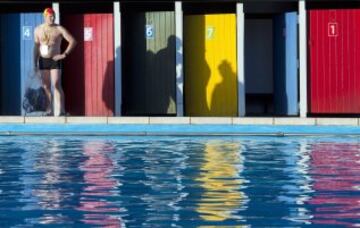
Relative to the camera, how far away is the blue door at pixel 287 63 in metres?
14.1

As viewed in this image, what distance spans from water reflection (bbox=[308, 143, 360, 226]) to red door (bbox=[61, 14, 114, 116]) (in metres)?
5.02

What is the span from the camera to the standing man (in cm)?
1339

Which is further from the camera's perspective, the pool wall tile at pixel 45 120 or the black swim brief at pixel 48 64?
the black swim brief at pixel 48 64

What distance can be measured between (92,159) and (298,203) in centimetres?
348

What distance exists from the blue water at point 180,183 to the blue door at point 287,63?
3.25 metres

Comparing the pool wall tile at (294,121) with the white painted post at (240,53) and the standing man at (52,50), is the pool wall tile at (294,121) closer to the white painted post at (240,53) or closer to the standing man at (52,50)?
the white painted post at (240,53)

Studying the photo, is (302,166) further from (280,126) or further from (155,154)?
(280,126)

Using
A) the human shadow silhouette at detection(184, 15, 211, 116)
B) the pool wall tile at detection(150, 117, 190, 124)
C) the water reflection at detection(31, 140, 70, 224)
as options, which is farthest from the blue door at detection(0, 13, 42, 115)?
the water reflection at detection(31, 140, 70, 224)

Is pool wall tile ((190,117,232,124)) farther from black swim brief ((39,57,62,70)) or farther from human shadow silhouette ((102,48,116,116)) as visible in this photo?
black swim brief ((39,57,62,70))

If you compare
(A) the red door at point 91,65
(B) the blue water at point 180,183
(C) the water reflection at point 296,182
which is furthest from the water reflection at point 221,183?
(A) the red door at point 91,65

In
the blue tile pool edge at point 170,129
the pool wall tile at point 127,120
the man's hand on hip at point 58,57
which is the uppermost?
the man's hand on hip at point 58,57

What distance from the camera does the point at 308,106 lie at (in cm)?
1397

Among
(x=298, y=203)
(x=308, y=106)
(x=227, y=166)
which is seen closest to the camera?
(x=298, y=203)

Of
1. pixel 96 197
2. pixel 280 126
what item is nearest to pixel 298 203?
pixel 96 197
